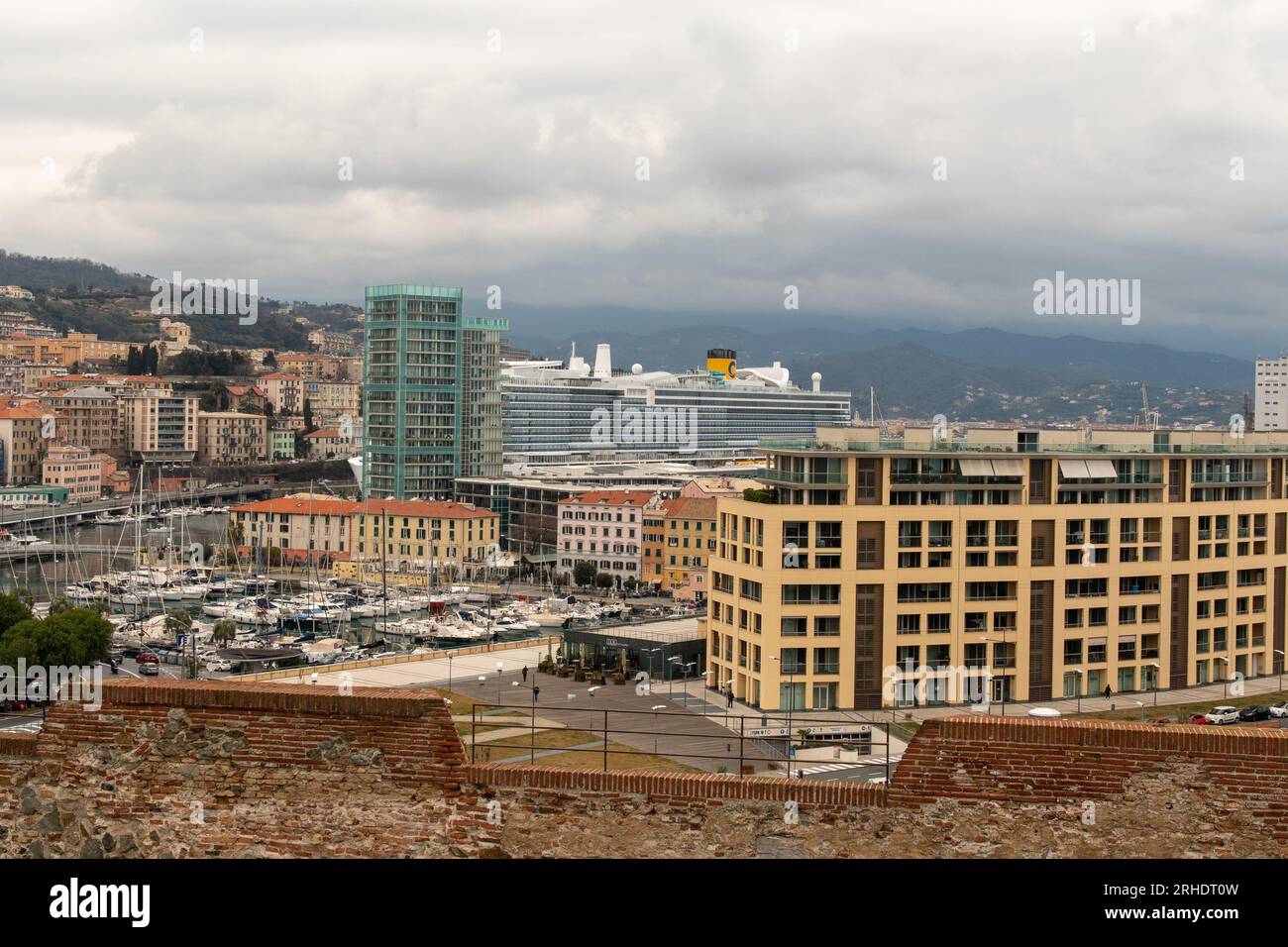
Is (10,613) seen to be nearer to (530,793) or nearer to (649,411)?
(530,793)

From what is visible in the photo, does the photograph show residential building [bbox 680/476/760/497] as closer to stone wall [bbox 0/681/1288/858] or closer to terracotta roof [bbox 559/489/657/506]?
terracotta roof [bbox 559/489/657/506]

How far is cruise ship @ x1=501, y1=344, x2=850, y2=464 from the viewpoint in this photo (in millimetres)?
125562

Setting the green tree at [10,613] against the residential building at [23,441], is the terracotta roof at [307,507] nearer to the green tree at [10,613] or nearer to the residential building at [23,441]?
the green tree at [10,613]

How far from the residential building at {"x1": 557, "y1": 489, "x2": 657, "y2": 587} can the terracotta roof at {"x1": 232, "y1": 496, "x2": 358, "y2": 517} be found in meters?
13.0

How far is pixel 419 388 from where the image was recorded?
93.8 m

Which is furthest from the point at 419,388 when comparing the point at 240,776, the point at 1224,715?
the point at 240,776

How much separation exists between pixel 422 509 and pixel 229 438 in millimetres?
74629

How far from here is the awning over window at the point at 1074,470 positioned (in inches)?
1652

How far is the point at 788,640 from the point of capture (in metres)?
39.1

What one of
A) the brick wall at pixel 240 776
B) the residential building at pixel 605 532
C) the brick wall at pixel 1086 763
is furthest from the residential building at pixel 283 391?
the brick wall at pixel 1086 763

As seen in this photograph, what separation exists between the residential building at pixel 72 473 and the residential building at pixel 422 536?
49569 mm

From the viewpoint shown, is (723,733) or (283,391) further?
(283,391)

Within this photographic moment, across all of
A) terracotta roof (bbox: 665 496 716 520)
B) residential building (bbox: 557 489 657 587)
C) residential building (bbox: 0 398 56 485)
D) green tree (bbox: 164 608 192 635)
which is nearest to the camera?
green tree (bbox: 164 608 192 635)

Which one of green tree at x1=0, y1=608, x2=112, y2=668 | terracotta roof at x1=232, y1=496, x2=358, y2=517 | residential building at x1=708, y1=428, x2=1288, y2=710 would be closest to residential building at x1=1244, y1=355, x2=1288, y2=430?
terracotta roof at x1=232, y1=496, x2=358, y2=517
